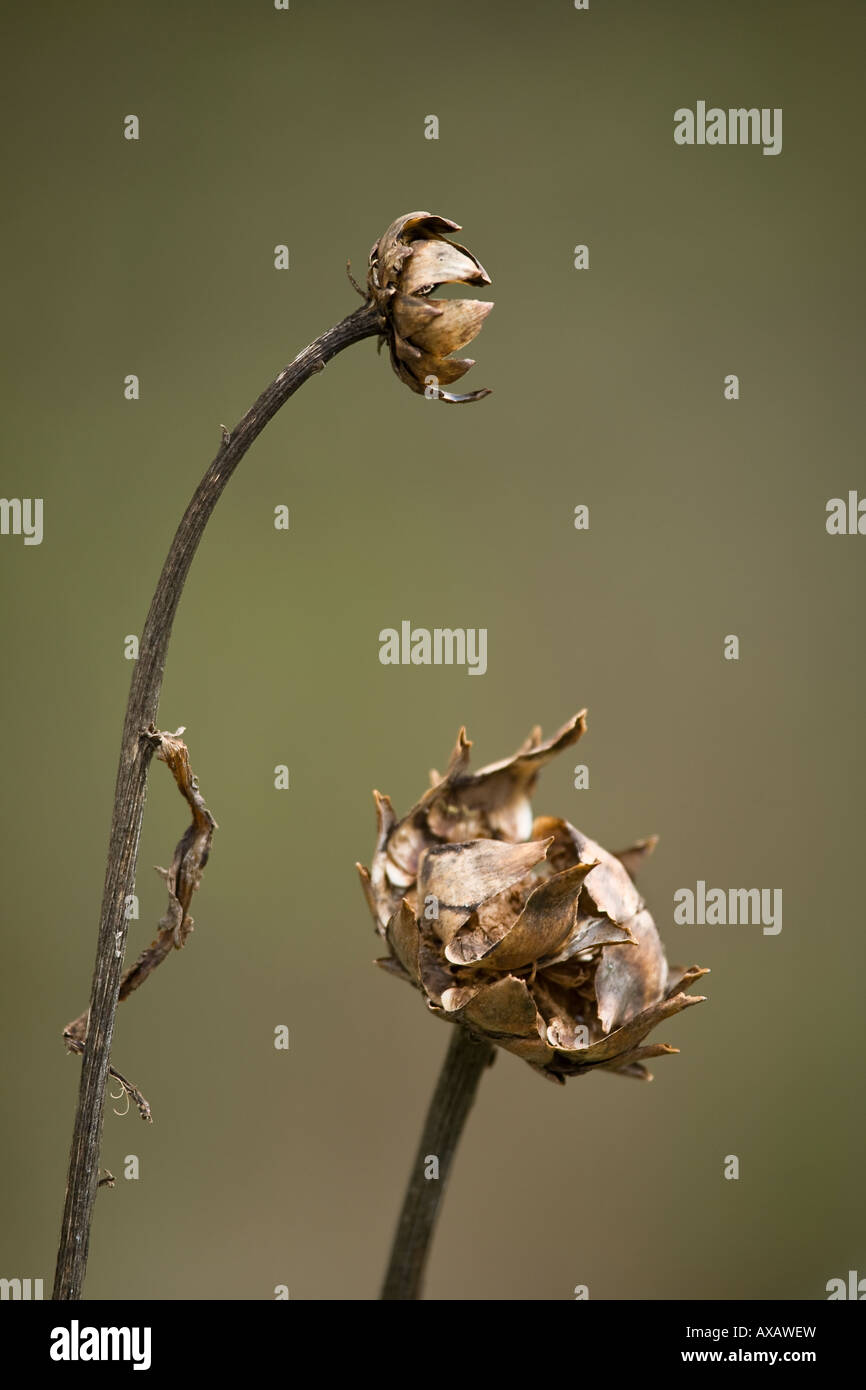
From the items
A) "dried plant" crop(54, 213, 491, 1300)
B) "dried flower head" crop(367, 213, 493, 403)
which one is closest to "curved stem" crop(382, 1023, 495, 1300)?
"dried plant" crop(54, 213, 491, 1300)

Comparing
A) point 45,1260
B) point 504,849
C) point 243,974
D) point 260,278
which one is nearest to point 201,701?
point 243,974

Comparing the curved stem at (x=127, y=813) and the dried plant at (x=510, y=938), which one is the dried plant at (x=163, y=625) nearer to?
the curved stem at (x=127, y=813)

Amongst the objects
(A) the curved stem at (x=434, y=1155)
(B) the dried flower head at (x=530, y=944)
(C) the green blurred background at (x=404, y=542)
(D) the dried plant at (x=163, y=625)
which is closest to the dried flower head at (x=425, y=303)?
(D) the dried plant at (x=163, y=625)

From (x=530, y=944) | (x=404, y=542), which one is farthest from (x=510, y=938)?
(x=404, y=542)

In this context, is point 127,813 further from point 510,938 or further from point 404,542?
point 404,542

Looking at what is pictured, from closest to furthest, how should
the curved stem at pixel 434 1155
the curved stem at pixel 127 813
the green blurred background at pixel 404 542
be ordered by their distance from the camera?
1. the curved stem at pixel 127 813
2. the curved stem at pixel 434 1155
3. the green blurred background at pixel 404 542

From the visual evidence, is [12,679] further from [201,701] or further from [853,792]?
[853,792]
